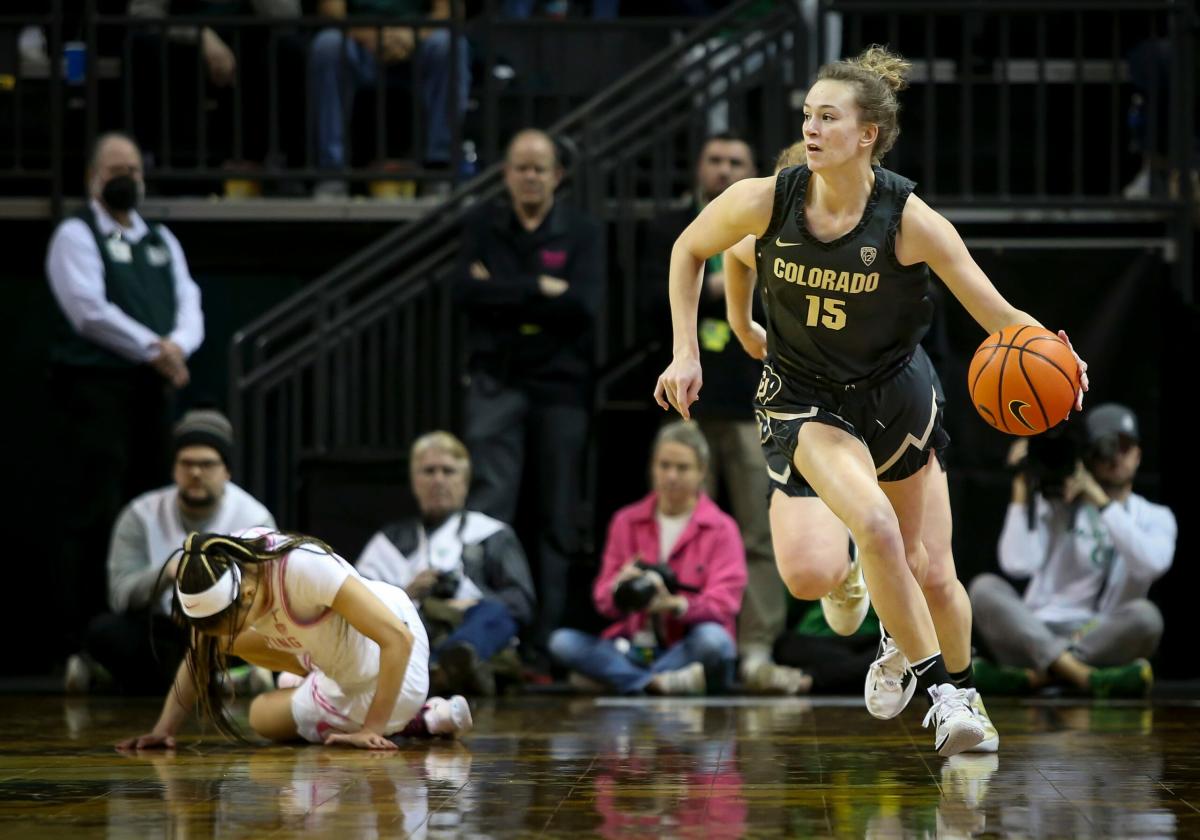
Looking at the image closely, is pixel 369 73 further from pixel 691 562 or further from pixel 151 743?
pixel 151 743

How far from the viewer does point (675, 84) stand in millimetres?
9789

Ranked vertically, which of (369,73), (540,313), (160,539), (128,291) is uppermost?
(369,73)

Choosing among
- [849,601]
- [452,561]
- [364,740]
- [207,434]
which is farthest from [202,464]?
[849,601]

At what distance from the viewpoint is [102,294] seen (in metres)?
8.57

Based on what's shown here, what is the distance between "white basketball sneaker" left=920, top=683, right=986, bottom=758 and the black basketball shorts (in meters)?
0.61

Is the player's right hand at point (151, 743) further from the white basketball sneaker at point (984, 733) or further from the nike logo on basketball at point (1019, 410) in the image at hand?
the nike logo on basketball at point (1019, 410)

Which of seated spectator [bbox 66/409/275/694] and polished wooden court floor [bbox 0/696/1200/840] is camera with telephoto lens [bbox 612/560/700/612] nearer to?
polished wooden court floor [bbox 0/696/1200/840]

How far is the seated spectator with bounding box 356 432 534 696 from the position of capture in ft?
25.7

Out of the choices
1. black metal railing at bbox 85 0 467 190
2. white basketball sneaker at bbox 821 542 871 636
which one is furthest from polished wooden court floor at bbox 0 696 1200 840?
black metal railing at bbox 85 0 467 190

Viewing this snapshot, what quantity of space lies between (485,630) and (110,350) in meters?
2.23

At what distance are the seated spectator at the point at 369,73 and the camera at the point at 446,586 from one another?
2801mm

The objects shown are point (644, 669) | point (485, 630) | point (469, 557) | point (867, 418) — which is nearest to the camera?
point (867, 418)

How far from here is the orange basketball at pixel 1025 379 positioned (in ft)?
15.7

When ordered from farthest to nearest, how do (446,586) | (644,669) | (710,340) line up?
(710,340), (644,669), (446,586)
